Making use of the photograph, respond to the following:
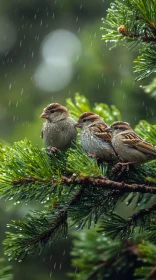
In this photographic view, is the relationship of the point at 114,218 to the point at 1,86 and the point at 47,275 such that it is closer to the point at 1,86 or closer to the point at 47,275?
the point at 47,275

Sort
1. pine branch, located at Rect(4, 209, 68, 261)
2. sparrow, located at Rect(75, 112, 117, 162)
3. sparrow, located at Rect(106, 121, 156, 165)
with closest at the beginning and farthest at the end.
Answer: pine branch, located at Rect(4, 209, 68, 261), sparrow, located at Rect(106, 121, 156, 165), sparrow, located at Rect(75, 112, 117, 162)

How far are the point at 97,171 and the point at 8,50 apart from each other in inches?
357

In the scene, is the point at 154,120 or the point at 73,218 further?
the point at 154,120

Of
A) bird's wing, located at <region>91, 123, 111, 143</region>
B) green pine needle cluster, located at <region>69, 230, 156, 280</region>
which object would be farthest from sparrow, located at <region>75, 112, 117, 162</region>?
green pine needle cluster, located at <region>69, 230, 156, 280</region>

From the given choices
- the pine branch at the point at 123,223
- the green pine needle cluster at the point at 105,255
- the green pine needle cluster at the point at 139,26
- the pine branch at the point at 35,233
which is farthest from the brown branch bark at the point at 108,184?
the green pine needle cluster at the point at 139,26

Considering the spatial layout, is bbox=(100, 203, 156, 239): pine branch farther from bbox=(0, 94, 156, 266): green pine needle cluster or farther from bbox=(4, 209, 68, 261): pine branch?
bbox=(4, 209, 68, 261): pine branch

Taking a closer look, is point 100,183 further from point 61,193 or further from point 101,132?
point 101,132

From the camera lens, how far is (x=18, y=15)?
11586mm

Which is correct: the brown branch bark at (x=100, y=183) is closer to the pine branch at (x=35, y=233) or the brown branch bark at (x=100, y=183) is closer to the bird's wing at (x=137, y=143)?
the pine branch at (x=35, y=233)

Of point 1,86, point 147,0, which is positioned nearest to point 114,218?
point 147,0

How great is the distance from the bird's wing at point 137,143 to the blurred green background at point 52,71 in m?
3.08

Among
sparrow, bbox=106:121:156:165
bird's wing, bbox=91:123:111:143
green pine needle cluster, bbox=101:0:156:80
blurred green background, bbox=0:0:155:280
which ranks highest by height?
blurred green background, bbox=0:0:155:280

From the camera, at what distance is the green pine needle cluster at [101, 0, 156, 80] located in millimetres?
3084

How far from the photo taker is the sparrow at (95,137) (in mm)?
3863
